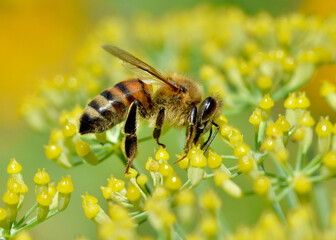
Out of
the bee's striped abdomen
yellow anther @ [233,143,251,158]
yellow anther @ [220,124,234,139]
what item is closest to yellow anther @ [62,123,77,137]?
the bee's striped abdomen

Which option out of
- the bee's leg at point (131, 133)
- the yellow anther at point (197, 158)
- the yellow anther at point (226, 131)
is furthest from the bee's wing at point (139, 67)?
the yellow anther at point (197, 158)

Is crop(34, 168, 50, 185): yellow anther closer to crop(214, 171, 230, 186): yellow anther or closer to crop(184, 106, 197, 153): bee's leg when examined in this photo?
crop(184, 106, 197, 153): bee's leg

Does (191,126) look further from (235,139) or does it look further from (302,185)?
(302,185)

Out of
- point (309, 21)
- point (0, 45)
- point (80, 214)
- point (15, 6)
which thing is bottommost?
point (80, 214)

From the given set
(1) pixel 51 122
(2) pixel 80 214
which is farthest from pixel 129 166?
(2) pixel 80 214

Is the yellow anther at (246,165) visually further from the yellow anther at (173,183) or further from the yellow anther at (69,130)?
the yellow anther at (69,130)

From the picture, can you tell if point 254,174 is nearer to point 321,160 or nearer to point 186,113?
point 321,160

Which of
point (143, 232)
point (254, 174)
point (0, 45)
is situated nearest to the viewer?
point (254, 174)
